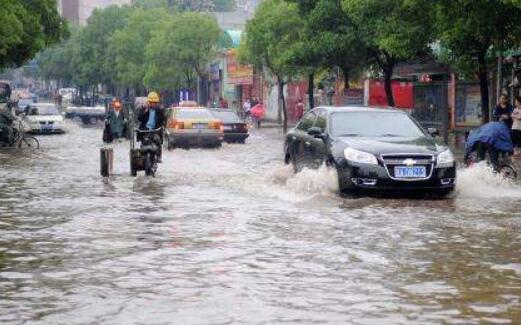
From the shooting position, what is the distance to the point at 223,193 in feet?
53.1

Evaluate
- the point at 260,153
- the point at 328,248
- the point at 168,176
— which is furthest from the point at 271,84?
the point at 328,248

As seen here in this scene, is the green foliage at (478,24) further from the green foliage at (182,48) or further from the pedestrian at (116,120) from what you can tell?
the green foliage at (182,48)

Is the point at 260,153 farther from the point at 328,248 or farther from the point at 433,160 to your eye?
the point at 328,248

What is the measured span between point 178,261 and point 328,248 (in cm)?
169

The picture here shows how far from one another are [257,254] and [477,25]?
1390 cm

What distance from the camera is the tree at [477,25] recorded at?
21.6 meters

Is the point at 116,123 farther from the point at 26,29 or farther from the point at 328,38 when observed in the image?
the point at 328,38

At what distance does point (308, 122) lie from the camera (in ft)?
57.8

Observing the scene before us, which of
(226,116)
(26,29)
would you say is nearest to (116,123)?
(226,116)

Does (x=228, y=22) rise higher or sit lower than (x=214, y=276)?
higher

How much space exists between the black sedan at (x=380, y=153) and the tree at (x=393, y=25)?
8.16 m

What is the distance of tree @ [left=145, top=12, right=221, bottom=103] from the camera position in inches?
2721

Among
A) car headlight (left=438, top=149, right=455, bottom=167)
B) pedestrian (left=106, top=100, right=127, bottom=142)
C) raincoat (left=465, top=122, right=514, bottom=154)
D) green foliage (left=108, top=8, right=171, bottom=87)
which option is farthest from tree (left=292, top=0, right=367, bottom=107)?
green foliage (left=108, top=8, right=171, bottom=87)

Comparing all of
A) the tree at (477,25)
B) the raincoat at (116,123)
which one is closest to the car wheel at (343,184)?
the tree at (477,25)
